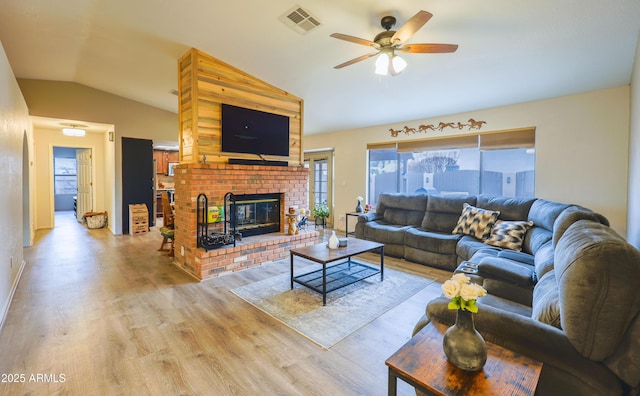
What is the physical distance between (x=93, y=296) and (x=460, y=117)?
5.66 meters

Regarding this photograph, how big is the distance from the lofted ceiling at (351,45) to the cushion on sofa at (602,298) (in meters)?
2.23

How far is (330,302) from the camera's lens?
9.78 ft

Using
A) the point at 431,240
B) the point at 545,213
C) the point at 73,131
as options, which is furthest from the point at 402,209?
the point at 73,131

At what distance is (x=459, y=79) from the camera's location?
3.74 metres

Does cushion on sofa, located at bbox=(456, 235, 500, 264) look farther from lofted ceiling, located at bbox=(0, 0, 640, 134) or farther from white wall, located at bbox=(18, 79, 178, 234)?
white wall, located at bbox=(18, 79, 178, 234)

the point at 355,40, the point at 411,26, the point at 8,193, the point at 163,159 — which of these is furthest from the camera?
the point at 163,159

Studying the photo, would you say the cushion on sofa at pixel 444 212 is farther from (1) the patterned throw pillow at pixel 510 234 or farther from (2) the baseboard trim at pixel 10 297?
(2) the baseboard trim at pixel 10 297

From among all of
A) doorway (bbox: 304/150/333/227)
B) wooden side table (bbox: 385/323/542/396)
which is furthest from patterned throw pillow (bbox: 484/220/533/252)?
doorway (bbox: 304/150/333/227)

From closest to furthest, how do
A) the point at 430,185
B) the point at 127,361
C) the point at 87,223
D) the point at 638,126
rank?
1. the point at 127,361
2. the point at 638,126
3. the point at 430,185
4. the point at 87,223

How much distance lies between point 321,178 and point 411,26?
5.44m

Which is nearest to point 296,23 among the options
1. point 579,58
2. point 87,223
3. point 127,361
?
point 579,58

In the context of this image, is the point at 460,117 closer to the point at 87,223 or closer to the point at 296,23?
the point at 296,23

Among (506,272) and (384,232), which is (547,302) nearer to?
(506,272)

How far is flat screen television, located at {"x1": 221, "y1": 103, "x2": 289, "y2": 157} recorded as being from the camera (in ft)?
13.6
